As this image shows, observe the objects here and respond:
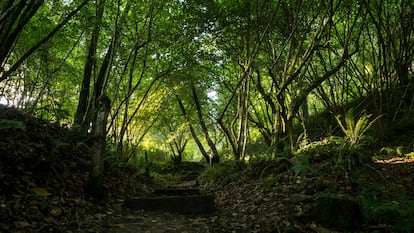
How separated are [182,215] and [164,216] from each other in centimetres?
31

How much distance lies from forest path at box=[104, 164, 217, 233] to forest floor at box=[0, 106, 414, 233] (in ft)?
0.04

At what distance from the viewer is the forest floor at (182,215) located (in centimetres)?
310

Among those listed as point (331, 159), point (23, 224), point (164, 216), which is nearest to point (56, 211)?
point (23, 224)

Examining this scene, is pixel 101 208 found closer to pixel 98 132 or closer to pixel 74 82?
pixel 98 132

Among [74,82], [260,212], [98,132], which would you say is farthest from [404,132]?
[74,82]

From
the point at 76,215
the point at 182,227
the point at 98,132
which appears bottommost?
the point at 182,227

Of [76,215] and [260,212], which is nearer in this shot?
[76,215]

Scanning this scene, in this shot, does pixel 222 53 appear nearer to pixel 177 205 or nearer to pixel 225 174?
pixel 225 174

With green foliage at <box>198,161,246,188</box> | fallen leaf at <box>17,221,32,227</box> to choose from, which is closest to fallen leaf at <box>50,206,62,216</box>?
fallen leaf at <box>17,221,32,227</box>

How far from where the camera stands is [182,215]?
4488 millimetres

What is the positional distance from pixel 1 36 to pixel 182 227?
3.08m

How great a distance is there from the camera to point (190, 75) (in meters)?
10.8

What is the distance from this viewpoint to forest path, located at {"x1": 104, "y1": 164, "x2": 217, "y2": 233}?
3594mm

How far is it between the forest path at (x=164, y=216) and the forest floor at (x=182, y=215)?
13 millimetres
